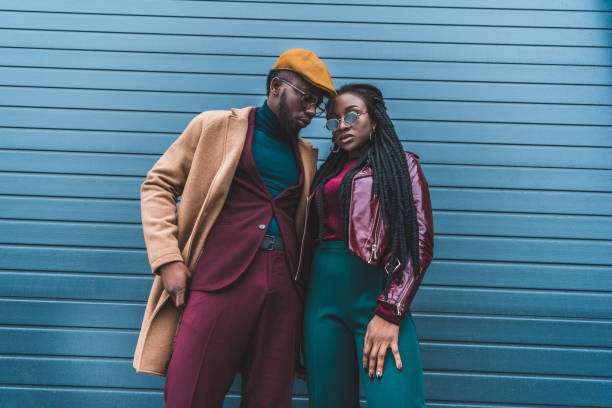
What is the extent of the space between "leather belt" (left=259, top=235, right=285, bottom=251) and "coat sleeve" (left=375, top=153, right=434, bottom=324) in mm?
514

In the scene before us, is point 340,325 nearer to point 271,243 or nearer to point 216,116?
point 271,243

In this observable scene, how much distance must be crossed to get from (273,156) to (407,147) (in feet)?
4.33

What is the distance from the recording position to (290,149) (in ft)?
6.42

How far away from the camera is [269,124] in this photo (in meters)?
1.91

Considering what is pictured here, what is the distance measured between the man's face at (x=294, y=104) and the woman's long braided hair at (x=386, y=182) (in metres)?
0.12

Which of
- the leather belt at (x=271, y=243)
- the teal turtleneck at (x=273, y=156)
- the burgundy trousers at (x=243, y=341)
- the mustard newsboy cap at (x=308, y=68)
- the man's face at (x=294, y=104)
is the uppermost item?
the mustard newsboy cap at (x=308, y=68)

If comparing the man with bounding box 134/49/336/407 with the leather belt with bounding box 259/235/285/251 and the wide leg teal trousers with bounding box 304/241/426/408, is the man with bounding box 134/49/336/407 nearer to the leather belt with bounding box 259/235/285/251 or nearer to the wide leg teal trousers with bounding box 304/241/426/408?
the leather belt with bounding box 259/235/285/251

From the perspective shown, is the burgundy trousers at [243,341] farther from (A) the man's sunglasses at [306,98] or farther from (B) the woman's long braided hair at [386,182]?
(A) the man's sunglasses at [306,98]

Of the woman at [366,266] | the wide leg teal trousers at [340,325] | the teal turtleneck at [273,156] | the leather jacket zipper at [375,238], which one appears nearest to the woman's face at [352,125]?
the woman at [366,266]

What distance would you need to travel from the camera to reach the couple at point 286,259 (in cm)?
154

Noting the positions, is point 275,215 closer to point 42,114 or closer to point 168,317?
point 168,317

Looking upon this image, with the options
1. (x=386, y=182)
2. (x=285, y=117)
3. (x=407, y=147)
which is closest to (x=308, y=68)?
(x=285, y=117)

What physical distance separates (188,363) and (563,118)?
3085 millimetres

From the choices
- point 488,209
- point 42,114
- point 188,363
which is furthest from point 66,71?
point 488,209
